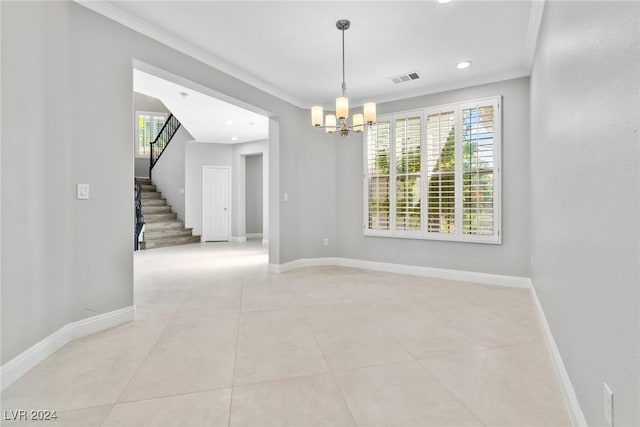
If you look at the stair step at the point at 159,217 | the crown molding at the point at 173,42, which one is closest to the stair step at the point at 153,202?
the stair step at the point at 159,217

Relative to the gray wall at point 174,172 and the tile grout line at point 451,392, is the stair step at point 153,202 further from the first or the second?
the tile grout line at point 451,392

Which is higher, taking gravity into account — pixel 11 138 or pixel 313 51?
pixel 313 51

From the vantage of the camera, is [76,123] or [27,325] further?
[76,123]

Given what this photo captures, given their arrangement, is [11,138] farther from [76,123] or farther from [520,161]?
[520,161]

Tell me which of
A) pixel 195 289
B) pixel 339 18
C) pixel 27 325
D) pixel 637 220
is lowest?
pixel 195 289

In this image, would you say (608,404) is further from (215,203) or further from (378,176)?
(215,203)

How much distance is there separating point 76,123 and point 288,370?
262cm

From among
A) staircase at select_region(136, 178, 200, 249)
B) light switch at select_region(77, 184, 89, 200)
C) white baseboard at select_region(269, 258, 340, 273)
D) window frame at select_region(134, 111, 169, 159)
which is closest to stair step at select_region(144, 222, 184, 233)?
staircase at select_region(136, 178, 200, 249)

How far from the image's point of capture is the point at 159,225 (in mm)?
8750

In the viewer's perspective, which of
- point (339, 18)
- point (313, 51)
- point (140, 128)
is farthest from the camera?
point (140, 128)

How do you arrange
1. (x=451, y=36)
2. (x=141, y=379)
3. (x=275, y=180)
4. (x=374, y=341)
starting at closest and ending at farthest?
1. (x=141, y=379)
2. (x=374, y=341)
3. (x=451, y=36)
4. (x=275, y=180)

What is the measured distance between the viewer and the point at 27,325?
2.10 meters

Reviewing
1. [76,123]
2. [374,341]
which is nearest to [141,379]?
[374,341]

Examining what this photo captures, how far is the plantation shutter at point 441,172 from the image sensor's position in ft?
14.8
